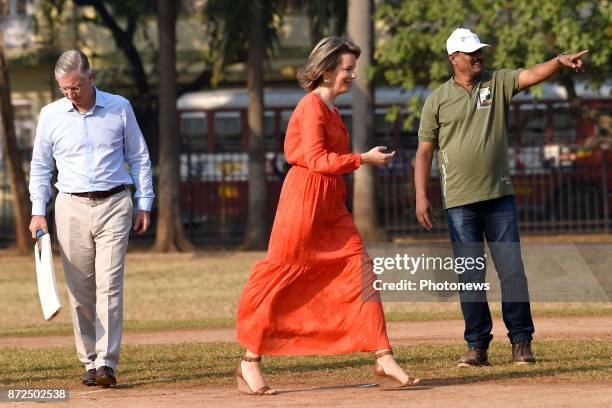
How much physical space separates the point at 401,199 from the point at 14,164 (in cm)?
736

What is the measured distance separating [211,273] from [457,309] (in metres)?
6.88

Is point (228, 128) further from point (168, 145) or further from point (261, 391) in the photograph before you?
point (261, 391)

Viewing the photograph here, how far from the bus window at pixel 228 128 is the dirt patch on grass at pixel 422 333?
62.0 feet

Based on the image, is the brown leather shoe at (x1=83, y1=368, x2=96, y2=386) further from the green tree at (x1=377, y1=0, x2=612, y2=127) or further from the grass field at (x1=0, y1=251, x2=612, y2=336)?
the green tree at (x1=377, y1=0, x2=612, y2=127)

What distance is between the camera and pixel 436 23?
82.4ft

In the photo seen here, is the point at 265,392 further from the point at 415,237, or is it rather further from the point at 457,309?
the point at 415,237

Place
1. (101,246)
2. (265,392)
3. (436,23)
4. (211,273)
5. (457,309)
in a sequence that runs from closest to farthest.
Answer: (265,392), (101,246), (457,309), (211,273), (436,23)

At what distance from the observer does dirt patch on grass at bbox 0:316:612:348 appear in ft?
38.8

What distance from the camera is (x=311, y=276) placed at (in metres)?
8.43

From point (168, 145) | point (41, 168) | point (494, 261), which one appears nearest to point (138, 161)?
point (41, 168)

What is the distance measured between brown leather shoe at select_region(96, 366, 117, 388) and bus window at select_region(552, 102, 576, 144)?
2233cm

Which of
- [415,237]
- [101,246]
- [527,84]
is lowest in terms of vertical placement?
[415,237]

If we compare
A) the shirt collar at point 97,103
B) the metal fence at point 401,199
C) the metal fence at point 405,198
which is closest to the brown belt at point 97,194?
the shirt collar at point 97,103

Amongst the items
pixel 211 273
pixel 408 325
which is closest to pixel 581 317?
pixel 408 325
